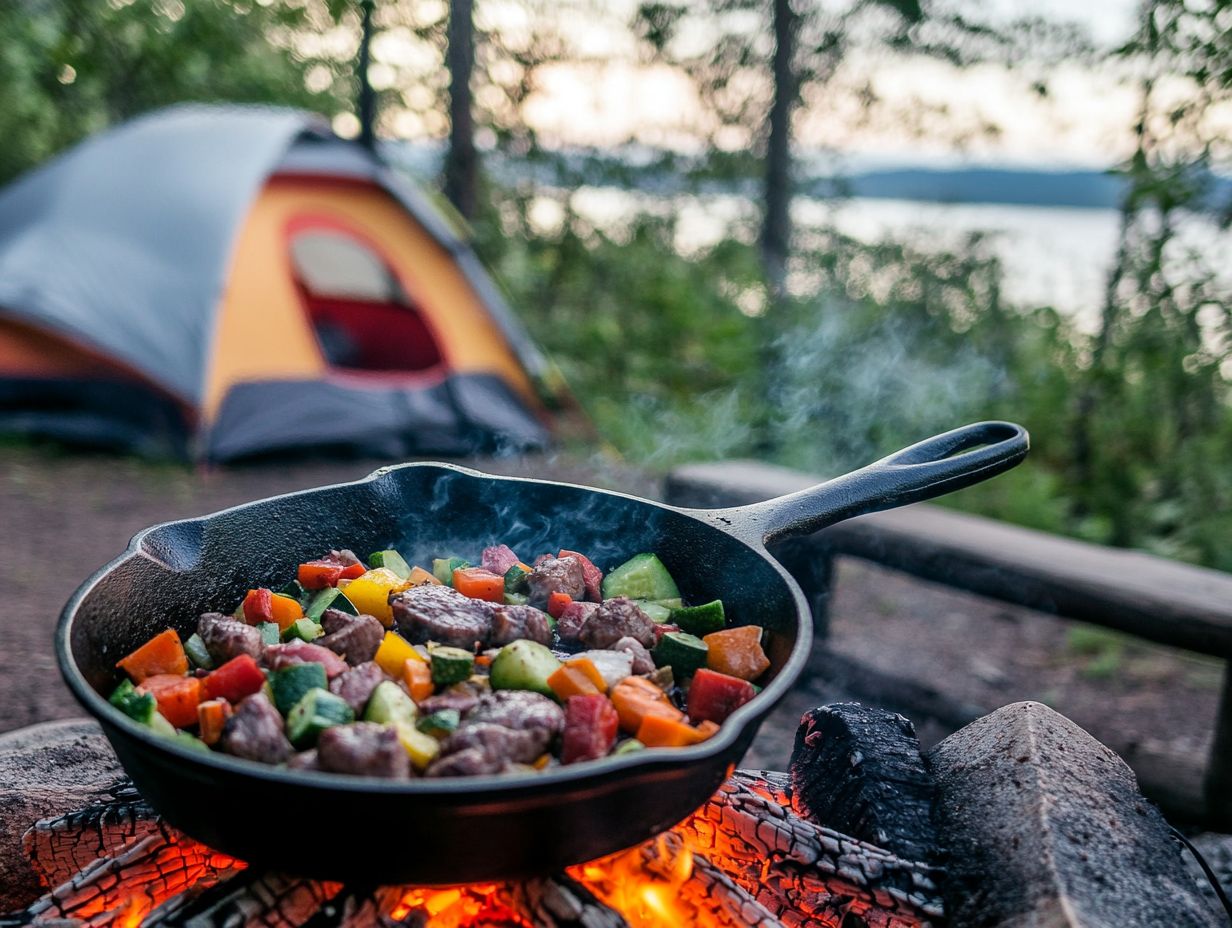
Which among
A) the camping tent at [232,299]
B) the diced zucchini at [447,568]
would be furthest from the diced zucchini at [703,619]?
the camping tent at [232,299]

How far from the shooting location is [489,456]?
7.58 metres

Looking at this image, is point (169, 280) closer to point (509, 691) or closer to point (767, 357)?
point (767, 357)

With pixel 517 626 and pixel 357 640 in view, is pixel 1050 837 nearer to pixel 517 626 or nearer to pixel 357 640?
pixel 517 626

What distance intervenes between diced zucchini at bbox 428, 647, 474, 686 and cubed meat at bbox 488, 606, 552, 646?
0.13 m

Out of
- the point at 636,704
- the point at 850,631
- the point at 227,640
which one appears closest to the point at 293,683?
the point at 227,640

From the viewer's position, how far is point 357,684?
→ 5.03 ft

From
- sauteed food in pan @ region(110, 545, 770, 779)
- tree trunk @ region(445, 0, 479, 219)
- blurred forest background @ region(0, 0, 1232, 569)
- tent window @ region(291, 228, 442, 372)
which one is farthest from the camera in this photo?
tree trunk @ region(445, 0, 479, 219)

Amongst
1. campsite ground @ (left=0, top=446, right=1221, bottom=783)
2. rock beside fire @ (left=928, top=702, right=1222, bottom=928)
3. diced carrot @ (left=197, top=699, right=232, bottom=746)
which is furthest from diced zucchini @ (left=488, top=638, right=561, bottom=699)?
campsite ground @ (left=0, top=446, right=1221, bottom=783)

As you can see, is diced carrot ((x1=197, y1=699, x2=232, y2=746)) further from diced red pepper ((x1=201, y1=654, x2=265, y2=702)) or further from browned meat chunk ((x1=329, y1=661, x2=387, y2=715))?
browned meat chunk ((x1=329, y1=661, x2=387, y2=715))

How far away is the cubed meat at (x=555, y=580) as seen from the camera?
1923mm

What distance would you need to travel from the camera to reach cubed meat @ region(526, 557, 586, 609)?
1923 millimetres

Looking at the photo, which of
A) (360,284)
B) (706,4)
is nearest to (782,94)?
(706,4)

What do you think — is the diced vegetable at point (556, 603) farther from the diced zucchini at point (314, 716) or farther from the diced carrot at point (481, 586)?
the diced zucchini at point (314, 716)

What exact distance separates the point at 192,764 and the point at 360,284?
7.54 m
